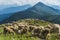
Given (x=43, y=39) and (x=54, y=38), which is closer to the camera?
(x=54, y=38)

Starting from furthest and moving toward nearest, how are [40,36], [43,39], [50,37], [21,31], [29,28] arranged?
[29,28] < [21,31] < [40,36] < [43,39] < [50,37]

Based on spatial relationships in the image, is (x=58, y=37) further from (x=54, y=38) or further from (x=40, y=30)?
(x=40, y=30)

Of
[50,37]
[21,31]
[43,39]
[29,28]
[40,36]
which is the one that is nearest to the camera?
[50,37]

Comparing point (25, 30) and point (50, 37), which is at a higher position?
point (50, 37)

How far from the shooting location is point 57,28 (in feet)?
198

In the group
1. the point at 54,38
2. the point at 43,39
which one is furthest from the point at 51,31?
the point at 54,38

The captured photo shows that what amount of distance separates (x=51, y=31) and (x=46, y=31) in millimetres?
1669

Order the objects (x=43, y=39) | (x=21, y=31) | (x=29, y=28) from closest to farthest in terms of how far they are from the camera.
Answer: (x=43, y=39) < (x=21, y=31) < (x=29, y=28)

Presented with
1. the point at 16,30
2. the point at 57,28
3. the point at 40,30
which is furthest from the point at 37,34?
the point at 16,30

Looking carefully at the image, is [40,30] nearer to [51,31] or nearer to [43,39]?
[51,31]

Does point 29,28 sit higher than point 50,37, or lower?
lower

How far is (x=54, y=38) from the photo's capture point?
161 ft

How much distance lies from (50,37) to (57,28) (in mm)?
11998

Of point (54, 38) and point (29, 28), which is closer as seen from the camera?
point (54, 38)
